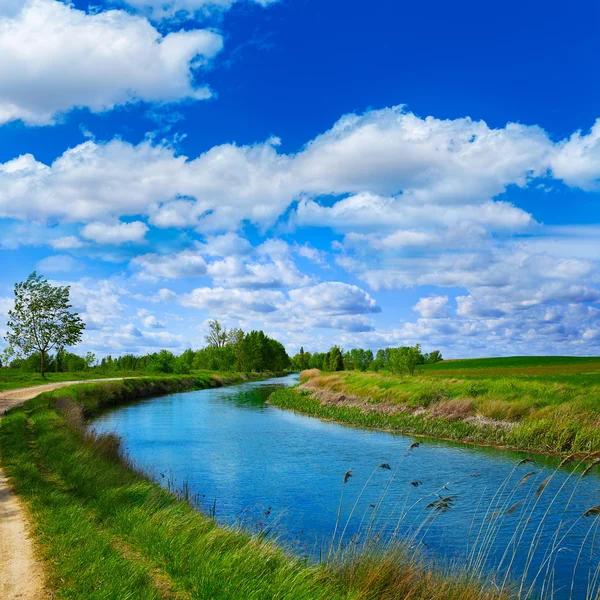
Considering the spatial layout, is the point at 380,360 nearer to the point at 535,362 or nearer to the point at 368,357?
the point at 368,357

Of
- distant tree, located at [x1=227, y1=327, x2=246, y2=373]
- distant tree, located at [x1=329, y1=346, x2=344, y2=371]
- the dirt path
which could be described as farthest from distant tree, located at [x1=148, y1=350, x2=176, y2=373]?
the dirt path

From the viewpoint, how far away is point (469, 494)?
52.5ft

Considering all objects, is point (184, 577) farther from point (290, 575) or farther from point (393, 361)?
point (393, 361)

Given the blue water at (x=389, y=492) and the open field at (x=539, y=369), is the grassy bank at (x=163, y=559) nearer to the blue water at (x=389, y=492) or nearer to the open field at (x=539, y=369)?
the blue water at (x=389, y=492)

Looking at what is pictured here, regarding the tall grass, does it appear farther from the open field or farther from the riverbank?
the open field

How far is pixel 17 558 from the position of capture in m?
7.91

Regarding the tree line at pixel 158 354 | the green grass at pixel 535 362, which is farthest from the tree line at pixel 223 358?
the green grass at pixel 535 362

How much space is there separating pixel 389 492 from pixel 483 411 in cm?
1451

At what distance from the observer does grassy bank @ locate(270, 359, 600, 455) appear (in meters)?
23.0

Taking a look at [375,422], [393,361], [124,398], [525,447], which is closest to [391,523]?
[525,447]

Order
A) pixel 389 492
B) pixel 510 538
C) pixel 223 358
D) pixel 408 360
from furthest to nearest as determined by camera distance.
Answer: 1. pixel 223 358
2. pixel 408 360
3. pixel 389 492
4. pixel 510 538

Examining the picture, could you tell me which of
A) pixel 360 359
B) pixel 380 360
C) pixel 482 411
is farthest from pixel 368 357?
pixel 482 411

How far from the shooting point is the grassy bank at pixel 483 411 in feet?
75.5

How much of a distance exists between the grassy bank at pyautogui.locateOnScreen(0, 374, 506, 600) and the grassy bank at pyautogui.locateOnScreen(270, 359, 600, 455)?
53.3ft
